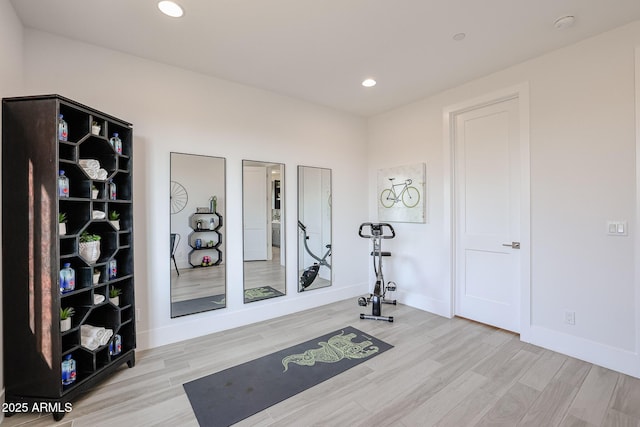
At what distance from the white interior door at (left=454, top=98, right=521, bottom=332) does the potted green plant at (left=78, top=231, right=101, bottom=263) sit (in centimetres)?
366

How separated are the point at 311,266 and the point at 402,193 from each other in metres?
1.65

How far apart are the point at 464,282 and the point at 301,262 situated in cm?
207

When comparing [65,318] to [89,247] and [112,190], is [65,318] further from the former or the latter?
[112,190]

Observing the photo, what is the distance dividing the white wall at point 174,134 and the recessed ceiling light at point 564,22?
101 inches

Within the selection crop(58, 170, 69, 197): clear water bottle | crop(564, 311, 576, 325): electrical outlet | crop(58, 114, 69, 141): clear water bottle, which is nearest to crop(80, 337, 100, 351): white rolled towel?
crop(58, 170, 69, 197): clear water bottle

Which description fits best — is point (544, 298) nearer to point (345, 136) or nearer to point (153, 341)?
point (345, 136)

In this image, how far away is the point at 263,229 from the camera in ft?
11.6

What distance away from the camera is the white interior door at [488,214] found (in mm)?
3061

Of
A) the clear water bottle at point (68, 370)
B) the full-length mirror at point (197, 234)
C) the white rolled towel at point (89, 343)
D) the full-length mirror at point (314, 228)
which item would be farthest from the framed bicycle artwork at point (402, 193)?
the clear water bottle at point (68, 370)

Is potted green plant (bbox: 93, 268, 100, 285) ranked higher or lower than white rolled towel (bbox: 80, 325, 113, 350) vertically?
higher

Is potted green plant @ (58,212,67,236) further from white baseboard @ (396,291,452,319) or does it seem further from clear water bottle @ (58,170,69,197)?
white baseboard @ (396,291,452,319)

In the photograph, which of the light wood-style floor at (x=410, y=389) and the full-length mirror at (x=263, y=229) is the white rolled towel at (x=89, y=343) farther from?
the full-length mirror at (x=263, y=229)

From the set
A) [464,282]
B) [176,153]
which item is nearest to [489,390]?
[464,282]

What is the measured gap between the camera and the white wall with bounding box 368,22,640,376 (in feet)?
7.61
